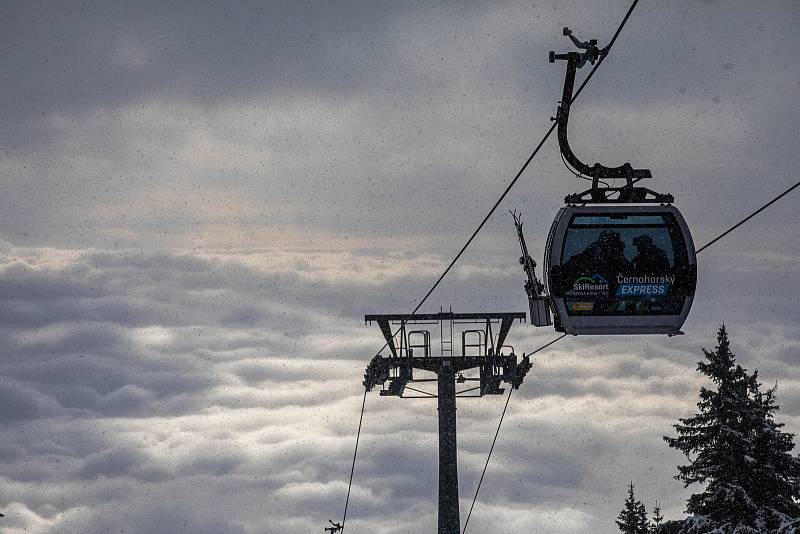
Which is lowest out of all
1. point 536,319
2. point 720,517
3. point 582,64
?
point 720,517

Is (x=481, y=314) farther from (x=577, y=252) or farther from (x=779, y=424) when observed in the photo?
(x=577, y=252)

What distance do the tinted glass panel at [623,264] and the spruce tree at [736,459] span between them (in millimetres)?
15445

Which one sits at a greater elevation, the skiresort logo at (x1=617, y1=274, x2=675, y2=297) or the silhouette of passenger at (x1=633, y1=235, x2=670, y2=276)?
the silhouette of passenger at (x1=633, y1=235, x2=670, y2=276)

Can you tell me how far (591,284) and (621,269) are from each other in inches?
21.6

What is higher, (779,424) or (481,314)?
(481,314)

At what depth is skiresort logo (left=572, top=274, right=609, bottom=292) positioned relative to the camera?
17.1 meters

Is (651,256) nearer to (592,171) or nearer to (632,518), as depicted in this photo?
(592,171)

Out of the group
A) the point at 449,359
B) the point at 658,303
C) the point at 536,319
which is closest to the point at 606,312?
the point at 658,303

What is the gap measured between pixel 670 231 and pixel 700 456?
1699cm

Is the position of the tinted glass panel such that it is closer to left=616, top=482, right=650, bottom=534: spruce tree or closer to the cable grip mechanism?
the cable grip mechanism

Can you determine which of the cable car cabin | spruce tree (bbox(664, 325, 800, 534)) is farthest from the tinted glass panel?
spruce tree (bbox(664, 325, 800, 534))

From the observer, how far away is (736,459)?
31578 mm

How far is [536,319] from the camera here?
62.8 feet

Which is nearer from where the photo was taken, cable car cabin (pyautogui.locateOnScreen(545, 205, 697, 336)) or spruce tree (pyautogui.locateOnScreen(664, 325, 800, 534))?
cable car cabin (pyautogui.locateOnScreen(545, 205, 697, 336))
